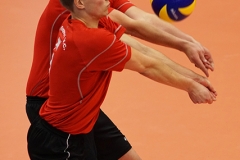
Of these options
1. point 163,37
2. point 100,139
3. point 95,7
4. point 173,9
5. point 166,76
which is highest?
point 95,7

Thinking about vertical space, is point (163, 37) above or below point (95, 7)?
below

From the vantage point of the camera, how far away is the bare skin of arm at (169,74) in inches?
87.0

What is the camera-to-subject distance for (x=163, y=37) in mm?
2514

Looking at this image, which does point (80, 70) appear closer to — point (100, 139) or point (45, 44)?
point (45, 44)

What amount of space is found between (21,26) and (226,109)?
291cm

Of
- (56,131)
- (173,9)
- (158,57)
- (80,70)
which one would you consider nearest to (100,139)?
(56,131)

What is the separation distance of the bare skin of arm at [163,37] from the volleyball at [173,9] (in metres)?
0.09

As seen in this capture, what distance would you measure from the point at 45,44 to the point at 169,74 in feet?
2.20

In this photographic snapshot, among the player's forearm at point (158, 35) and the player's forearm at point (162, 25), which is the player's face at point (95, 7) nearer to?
the player's forearm at point (158, 35)

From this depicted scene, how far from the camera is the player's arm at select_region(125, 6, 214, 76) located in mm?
2461

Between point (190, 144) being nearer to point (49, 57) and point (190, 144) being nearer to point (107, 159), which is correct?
point (107, 159)

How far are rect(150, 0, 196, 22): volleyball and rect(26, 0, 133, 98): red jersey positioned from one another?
533 millimetres

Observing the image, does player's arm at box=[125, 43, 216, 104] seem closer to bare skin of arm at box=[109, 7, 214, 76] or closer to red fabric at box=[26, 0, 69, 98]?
bare skin of arm at box=[109, 7, 214, 76]

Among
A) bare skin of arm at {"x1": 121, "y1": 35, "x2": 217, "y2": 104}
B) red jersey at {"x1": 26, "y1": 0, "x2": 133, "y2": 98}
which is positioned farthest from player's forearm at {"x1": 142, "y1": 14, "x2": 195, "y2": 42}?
red jersey at {"x1": 26, "y1": 0, "x2": 133, "y2": 98}
